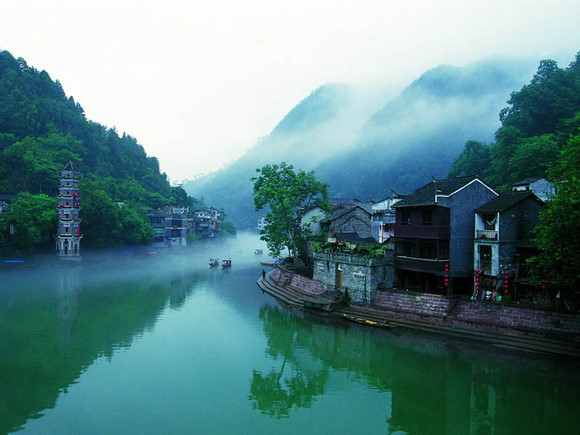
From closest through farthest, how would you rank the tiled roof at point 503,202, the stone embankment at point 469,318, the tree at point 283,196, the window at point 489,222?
the stone embankment at point 469,318 < the tiled roof at point 503,202 < the window at point 489,222 < the tree at point 283,196

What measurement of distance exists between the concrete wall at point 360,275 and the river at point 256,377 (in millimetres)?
3003

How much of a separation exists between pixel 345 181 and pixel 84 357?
119 metres

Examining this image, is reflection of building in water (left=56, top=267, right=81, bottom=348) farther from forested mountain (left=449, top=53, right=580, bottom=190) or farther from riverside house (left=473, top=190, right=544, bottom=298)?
forested mountain (left=449, top=53, right=580, bottom=190)

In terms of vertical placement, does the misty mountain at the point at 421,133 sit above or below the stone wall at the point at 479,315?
above

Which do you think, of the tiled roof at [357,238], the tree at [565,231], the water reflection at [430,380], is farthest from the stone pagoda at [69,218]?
the tree at [565,231]

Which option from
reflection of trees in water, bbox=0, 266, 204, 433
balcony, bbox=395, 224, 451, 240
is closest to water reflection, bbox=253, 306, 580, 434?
balcony, bbox=395, 224, 451, 240

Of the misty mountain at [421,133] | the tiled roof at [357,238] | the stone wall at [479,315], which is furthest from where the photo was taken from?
the misty mountain at [421,133]

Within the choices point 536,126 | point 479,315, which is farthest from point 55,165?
point 536,126

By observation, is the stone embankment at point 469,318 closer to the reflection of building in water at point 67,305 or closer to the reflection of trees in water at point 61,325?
the reflection of trees in water at point 61,325

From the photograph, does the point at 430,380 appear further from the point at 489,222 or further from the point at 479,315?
the point at 489,222

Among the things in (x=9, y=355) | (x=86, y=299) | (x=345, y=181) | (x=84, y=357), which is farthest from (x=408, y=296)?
(x=345, y=181)

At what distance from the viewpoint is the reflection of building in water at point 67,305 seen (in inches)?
982

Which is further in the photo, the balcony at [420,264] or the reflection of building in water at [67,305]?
the balcony at [420,264]

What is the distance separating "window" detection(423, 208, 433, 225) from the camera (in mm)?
26906
